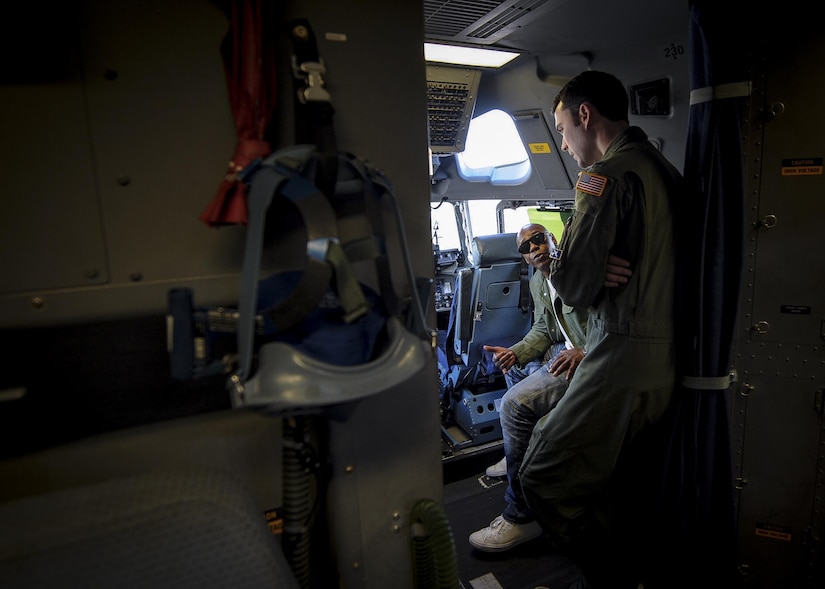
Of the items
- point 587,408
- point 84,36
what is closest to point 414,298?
point 84,36

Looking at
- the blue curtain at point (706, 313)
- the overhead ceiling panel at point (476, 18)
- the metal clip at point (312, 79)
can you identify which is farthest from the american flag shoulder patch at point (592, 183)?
the metal clip at point (312, 79)

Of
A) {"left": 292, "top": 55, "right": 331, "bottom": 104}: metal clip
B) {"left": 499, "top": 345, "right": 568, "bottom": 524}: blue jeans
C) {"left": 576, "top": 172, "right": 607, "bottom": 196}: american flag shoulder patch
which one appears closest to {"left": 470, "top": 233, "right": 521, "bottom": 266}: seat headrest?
{"left": 499, "top": 345, "right": 568, "bottom": 524}: blue jeans

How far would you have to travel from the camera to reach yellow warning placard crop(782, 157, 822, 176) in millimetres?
1955

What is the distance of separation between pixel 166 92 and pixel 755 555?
9.96ft

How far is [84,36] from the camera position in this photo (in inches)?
36.7

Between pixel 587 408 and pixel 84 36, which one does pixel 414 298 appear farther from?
pixel 587 408

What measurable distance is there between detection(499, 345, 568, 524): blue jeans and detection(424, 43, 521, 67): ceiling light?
2.30 m

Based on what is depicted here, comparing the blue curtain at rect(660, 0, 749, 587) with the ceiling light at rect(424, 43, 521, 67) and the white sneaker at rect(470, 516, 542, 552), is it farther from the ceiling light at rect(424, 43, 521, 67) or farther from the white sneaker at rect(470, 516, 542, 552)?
the ceiling light at rect(424, 43, 521, 67)

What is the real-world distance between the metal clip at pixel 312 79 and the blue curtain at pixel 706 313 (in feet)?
5.15

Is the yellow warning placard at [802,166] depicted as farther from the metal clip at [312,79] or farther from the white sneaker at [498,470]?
the white sneaker at [498,470]

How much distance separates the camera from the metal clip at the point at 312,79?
999 millimetres

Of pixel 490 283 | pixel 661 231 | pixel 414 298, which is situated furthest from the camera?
pixel 490 283

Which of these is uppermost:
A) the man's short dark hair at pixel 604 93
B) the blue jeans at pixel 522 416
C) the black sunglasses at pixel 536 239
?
the man's short dark hair at pixel 604 93

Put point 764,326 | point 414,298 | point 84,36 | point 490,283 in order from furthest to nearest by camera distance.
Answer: point 490,283, point 764,326, point 414,298, point 84,36
